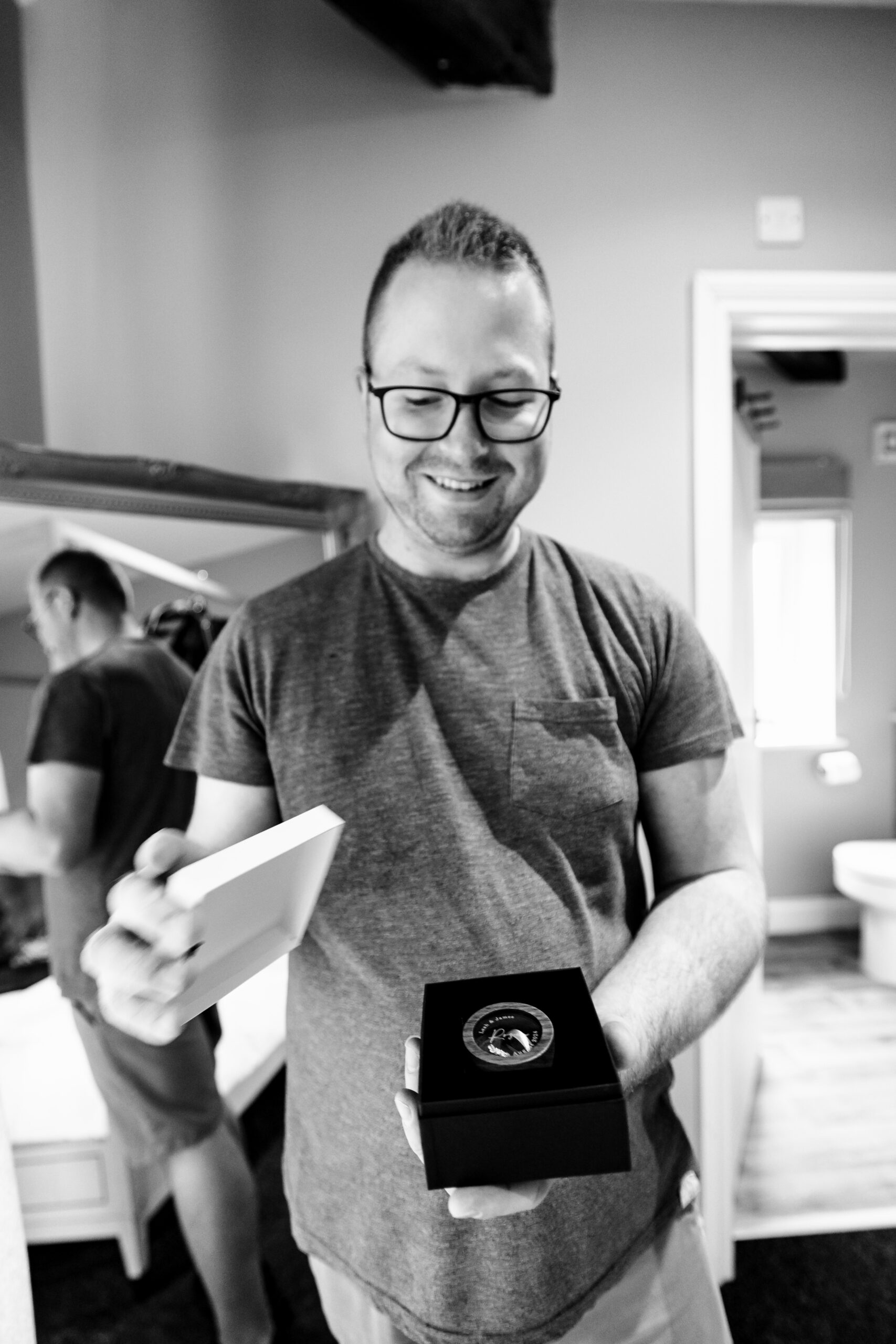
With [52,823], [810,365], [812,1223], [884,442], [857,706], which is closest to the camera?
[52,823]

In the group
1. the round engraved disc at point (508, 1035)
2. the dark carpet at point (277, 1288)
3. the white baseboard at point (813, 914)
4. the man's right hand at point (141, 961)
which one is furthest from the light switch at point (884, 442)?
the man's right hand at point (141, 961)

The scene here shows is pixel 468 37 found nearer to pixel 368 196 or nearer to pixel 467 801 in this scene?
pixel 368 196

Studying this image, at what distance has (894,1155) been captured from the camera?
91.0 inches

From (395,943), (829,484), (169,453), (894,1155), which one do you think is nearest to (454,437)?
(395,943)

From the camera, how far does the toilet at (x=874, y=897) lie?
3.29 m

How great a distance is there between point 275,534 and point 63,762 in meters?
0.56

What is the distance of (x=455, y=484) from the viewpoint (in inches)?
36.6

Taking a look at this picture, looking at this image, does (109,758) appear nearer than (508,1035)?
No

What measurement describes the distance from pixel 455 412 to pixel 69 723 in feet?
→ 2.61

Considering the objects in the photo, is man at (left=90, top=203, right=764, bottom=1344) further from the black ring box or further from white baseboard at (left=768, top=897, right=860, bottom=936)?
white baseboard at (left=768, top=897, right=860, bottom=936)

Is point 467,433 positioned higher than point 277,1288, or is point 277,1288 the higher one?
point 467,433

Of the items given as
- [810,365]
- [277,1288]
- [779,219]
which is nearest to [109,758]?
[277,1288]

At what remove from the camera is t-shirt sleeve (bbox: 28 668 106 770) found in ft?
4.19

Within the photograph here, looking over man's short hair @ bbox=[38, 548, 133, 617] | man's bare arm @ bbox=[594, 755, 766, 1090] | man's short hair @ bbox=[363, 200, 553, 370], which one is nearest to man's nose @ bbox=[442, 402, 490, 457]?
man's short hair @ bbox=[363, 200, 553, 370]
